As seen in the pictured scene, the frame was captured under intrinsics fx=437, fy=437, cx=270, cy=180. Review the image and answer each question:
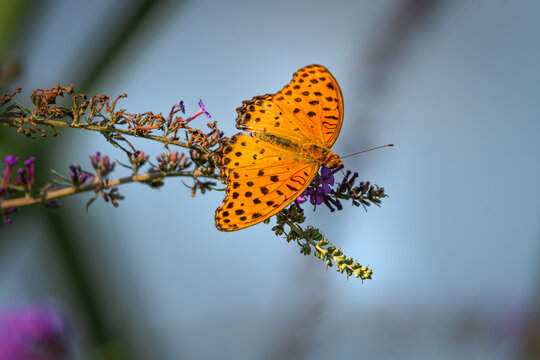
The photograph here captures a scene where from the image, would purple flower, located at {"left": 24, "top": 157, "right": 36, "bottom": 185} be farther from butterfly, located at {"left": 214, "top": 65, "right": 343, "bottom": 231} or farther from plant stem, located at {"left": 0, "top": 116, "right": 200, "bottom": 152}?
butterfly, located at {"left": 214, "top": 65, "right": 343, "bottom": 231}

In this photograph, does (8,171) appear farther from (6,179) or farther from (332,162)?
(332,162)

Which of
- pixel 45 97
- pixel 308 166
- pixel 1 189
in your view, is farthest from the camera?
pixel 308 166

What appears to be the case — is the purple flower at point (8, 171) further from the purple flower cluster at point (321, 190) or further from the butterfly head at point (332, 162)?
the butterfly head at point (332, 162)

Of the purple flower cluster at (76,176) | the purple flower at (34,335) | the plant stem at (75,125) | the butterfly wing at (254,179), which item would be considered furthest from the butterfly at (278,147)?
the purple flower at (34,335)

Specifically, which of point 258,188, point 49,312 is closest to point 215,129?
point 258,188

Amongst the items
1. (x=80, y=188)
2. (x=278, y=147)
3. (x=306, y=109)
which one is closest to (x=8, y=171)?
(x=80, y=188)

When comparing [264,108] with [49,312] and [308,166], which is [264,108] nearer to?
[308,166]
